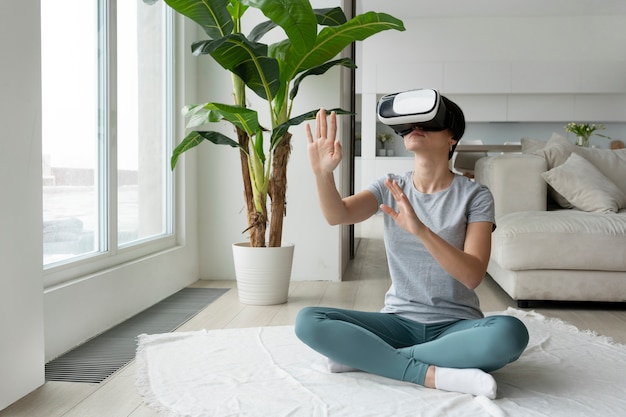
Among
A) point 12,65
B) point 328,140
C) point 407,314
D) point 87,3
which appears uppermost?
point 87,3

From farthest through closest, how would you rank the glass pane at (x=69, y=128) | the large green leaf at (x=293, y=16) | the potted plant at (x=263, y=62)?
the potted plant at (x=263, y=62), the large green leaf at (x=293, y=16), the glass pane at (x=69, y=128)

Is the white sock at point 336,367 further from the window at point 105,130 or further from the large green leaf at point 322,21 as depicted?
the large green leaf at point 322,21

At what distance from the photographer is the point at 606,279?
9.73ft

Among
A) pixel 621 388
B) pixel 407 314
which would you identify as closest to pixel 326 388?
pixel 407 314

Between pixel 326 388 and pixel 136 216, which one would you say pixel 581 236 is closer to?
pixel 326 388

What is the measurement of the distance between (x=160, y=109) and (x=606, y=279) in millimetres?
2336

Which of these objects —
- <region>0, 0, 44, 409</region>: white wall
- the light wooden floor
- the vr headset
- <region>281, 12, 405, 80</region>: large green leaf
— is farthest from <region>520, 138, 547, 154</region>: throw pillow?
<region>0, 0, 44, 409</region>: white wall

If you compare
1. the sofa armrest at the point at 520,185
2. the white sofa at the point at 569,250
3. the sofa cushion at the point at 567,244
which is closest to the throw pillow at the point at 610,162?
the white sofa at the point at 569,250

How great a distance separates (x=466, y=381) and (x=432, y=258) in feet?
1.21

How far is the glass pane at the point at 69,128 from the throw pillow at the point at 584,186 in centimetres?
235

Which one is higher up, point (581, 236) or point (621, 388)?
point (581, 236)

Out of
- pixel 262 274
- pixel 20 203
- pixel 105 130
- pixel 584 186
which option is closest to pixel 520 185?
pixel 584 186

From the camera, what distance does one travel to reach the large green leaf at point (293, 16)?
2.59 m

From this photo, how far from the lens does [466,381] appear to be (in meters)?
1.72
